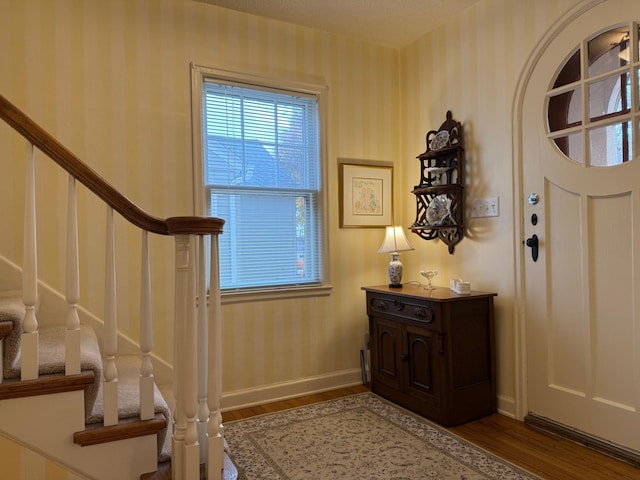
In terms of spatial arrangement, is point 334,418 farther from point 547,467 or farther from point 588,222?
point 588,222

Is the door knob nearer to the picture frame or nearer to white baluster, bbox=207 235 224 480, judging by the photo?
the picture frame

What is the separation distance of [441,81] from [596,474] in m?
2.62

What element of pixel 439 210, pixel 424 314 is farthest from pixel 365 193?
pixel 424 314

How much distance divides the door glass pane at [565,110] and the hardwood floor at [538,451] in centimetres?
174

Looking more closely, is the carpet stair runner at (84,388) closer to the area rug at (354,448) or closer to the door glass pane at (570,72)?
the area rug at (354,448)

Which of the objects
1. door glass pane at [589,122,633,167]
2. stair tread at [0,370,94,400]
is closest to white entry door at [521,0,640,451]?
door glass pane at [589,122,633,167]

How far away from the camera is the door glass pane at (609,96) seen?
2.20 m

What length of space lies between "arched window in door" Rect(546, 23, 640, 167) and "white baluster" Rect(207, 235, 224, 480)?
2034 millimetres

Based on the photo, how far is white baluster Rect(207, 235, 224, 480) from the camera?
5.02ft

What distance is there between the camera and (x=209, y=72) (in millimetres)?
2928

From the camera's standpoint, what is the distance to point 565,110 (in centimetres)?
248

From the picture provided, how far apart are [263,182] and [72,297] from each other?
1798 mm

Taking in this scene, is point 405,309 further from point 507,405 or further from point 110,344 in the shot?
point 110,344

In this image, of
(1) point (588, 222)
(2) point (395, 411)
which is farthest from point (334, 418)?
(1) point (588, 222)
